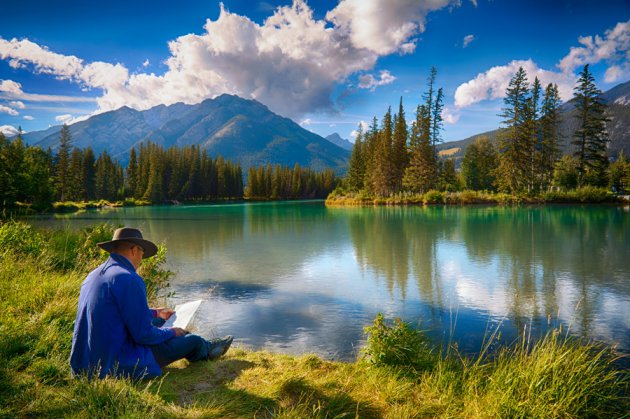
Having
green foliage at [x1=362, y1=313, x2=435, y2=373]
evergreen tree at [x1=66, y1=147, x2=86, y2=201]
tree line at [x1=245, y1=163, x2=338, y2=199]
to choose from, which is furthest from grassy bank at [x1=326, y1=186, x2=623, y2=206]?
tree line at [x1=245, y1=163, x2=338, y2=199]

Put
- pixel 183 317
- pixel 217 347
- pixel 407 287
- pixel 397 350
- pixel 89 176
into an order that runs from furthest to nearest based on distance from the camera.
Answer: pixel 89 176, pixel 407 287, pixel 183 317, pixel 217 347, pixel 397 350

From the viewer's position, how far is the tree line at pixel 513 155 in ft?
149

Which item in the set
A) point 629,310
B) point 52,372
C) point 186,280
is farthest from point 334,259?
point 52,372

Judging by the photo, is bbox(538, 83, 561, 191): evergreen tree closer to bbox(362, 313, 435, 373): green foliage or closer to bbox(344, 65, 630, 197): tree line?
bbox(344, 65, 630, 197): tree line

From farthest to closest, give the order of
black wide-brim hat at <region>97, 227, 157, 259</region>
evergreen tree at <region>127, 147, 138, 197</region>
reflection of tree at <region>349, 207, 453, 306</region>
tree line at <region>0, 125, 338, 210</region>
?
evergreen tree at <region>127, 147, 138, 197</region>
tree line at <region>0, 125, 338, 210</region>
reflection of tree at <region>349, 207, 453, 306</region>
black wide-brim hat at <region>97, 227, 157, 259</region>

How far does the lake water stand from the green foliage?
1.10m

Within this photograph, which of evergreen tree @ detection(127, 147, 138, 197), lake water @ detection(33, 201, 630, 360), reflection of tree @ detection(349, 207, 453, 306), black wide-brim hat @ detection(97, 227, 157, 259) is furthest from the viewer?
evergreen tree @ detection(127, 147, 138, 197)

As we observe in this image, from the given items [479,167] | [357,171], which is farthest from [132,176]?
[479,167]

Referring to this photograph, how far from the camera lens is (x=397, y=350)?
13.8 ft

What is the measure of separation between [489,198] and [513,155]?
595 cm

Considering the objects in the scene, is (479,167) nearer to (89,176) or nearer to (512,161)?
(512,161)

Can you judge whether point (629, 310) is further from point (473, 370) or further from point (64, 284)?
point (64, 284)

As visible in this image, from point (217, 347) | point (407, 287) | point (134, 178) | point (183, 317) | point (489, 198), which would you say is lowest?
point (407, 287)

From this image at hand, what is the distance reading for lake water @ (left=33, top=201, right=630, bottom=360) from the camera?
638cm
